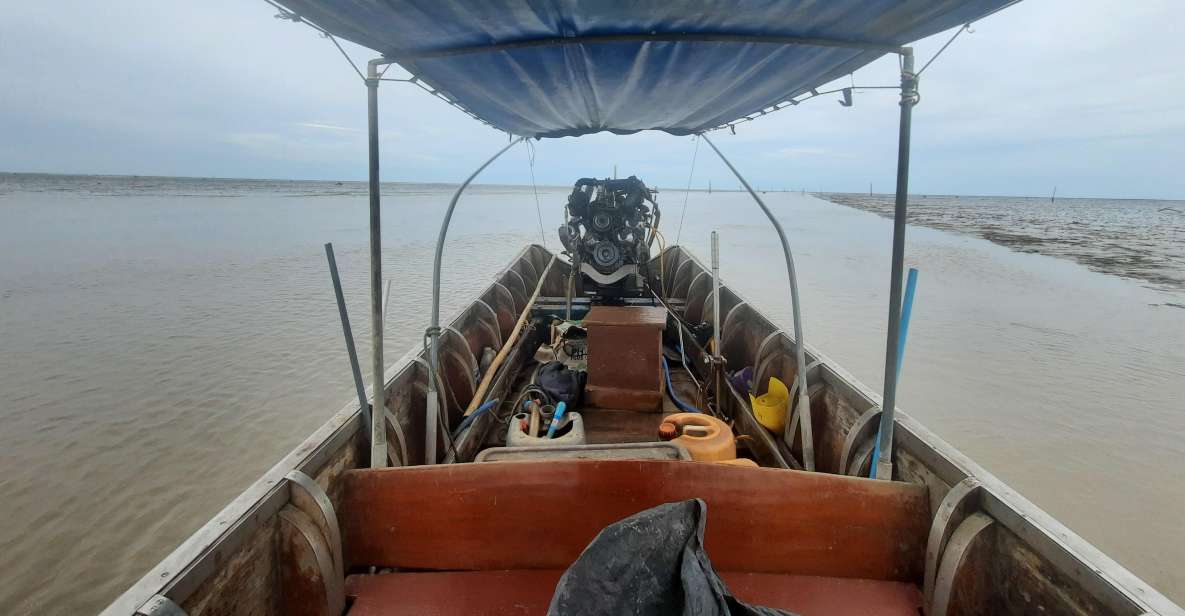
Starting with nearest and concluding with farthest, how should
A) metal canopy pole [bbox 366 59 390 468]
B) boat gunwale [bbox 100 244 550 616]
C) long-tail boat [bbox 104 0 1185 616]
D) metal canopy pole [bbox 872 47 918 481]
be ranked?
boat gunwale [bbox 100 244 550 616] < long-tail boat [bbox 104 0 1185 616] < metal canopy pole [bbox 872 47 918 481] < metal canopy pole [bbox 366 59 390 468]

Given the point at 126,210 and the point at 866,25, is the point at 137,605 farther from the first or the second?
the point at 126,210

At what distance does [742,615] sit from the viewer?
131 centimetres

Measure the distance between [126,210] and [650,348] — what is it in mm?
38568

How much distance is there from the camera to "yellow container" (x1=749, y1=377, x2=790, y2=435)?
360 cm

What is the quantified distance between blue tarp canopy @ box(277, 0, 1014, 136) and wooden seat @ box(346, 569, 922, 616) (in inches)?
85.7

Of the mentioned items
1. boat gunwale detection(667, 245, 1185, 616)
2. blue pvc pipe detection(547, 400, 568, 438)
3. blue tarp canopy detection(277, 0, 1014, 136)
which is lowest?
blue pvc pipe detection(547, 400, 568, 438)

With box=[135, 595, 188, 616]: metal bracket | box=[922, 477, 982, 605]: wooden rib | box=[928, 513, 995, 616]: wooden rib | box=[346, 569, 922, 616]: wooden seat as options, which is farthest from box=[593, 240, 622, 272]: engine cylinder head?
box=[135, 595, 188, 616]: metal bracket

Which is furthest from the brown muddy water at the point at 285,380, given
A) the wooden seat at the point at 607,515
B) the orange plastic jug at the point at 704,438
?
the orange plastic jug at the point at 704,438

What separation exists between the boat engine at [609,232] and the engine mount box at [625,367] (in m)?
2.34

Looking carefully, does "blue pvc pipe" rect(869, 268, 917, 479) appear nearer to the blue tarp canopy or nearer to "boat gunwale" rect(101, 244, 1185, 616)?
"boat gunwale" rect(101, 244, 1185, 616)

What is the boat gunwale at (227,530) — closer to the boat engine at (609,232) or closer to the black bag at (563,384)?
the black bag at (563,384)

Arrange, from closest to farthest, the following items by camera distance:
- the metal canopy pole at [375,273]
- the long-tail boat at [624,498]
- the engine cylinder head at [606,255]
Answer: the long-tail boat at [624,498] → the metal canopy pole at [375,273] → the engine cylinder head at [606,255]

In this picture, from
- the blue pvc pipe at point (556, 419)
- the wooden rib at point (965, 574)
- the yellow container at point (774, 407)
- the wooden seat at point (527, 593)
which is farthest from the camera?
the yellow container at point (774, 407)

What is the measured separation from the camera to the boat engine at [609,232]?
20.6 feet
